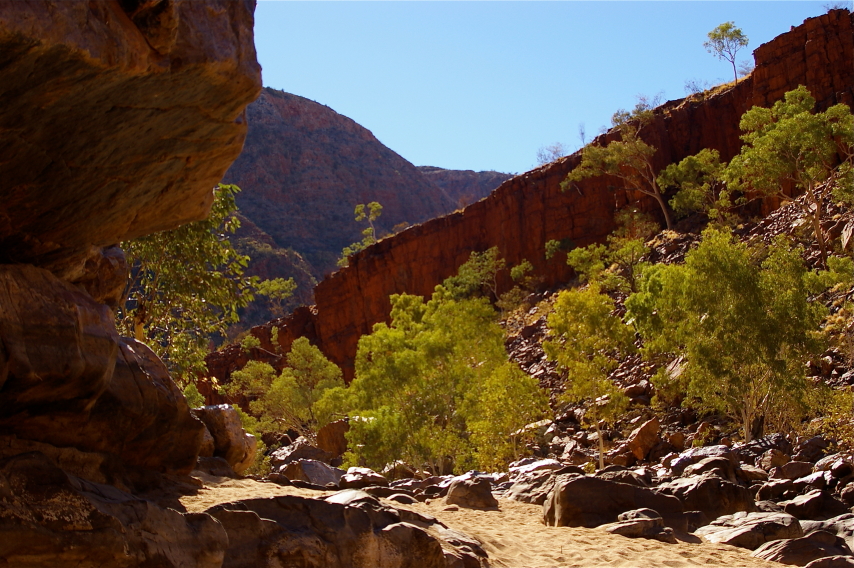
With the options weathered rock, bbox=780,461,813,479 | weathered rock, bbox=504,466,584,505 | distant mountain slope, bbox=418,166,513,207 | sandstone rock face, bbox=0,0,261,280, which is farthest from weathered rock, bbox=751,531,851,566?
distant mountain slope, bbox=418,166,513,207

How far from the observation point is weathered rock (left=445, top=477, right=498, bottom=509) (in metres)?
12.6

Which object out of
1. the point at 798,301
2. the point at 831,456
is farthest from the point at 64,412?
the point at 798,301

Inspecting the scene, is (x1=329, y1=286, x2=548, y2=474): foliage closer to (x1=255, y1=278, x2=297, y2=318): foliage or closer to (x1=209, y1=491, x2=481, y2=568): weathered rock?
(x1=209, y1=491, x2=481, y2=568): weathered rock

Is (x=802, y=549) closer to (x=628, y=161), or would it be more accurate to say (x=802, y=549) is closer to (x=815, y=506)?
(x=815, y=506)

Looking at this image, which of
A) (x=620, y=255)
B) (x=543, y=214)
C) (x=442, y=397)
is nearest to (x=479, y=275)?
(x=543, y=214)

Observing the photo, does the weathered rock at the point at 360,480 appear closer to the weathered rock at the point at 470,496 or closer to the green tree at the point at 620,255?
the weathered rock at the point at 470,496

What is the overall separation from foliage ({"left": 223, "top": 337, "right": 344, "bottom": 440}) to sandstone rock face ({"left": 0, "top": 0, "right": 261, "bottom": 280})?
31200 millimetres

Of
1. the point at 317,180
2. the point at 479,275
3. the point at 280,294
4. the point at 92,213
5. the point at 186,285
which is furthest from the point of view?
the point at 317,180

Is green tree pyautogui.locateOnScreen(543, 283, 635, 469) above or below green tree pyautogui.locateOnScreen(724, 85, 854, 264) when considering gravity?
below

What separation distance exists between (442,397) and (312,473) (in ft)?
44.6

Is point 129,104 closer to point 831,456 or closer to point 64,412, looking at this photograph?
point 64,412

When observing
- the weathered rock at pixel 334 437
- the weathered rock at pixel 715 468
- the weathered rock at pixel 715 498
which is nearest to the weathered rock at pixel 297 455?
the weathered rock at pixel 334 437

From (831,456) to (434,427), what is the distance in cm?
1301

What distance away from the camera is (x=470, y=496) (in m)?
12.7
